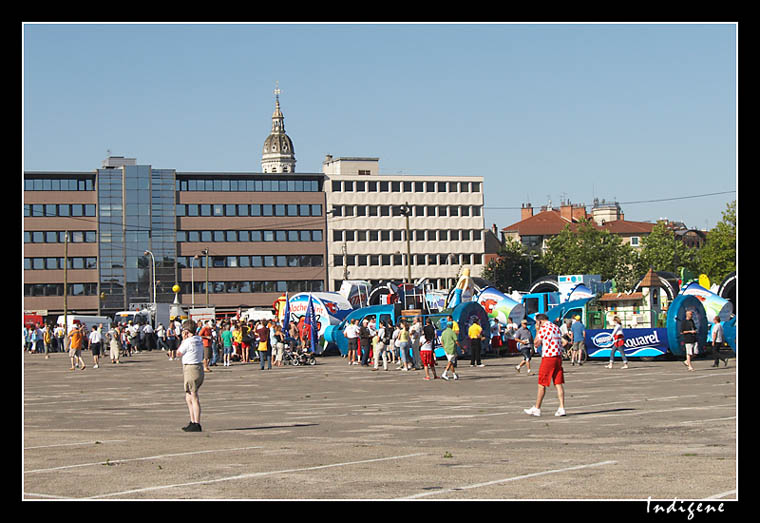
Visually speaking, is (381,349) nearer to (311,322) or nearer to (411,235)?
(311,322)

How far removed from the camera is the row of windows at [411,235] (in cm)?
13125

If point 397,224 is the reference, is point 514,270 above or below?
below

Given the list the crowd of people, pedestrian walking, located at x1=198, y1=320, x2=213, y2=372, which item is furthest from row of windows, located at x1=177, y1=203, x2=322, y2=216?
pedestrian walking, located at x1=198, y1=320, x2=213, y2=372

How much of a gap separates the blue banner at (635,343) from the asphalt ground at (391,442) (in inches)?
361

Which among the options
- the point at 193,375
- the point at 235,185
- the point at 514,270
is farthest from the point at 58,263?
the point at 193,375

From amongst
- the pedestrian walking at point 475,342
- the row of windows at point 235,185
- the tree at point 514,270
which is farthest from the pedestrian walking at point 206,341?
the tree at point 514,270

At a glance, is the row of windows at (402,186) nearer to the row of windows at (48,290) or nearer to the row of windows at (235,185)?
the row of windows at (235,185)

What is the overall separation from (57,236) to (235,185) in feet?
66.9

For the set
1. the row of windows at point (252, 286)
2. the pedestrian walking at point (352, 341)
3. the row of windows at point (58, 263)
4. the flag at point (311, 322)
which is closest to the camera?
the pedestrian walking at point (352, 341)

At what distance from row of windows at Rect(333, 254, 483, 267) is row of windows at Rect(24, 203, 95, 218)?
96.1 ft

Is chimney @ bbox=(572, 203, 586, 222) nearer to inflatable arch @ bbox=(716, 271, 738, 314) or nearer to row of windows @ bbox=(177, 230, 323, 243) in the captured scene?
row of windows @ bbox=(177, 230, 323, 243)

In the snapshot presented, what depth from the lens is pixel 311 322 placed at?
49531 millimetres

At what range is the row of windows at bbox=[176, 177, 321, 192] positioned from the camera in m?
123
